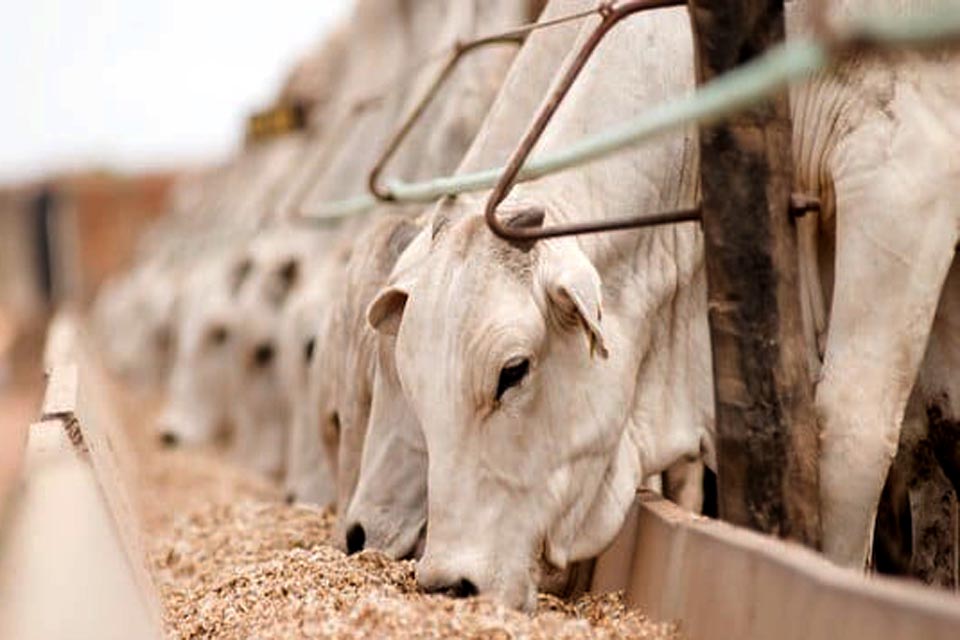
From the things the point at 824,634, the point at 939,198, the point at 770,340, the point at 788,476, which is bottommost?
the point at 824,634

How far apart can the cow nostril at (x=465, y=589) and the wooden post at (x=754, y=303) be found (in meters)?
0.64

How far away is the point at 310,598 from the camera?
5137 mm

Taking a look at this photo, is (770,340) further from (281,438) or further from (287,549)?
(281,438)

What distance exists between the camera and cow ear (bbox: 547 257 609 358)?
5375mm

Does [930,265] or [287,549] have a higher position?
[930,265]

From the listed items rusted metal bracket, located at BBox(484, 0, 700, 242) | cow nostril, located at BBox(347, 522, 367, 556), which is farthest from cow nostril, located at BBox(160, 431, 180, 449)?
rusted metal bracket, located at BBox(484, 0, 700, 242)

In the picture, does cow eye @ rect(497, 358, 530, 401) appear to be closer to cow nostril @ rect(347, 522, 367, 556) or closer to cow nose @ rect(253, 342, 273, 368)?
cow nostril @ rect(347, 522, 367, 556)

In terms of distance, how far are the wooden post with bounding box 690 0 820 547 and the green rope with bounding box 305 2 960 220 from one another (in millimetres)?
129

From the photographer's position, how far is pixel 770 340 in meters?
5.10

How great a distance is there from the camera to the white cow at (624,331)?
5.39m

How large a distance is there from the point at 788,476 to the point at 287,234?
28.2 feet

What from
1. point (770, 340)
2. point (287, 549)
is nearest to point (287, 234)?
point (287, 549)

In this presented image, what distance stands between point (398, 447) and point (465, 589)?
1.09 metres

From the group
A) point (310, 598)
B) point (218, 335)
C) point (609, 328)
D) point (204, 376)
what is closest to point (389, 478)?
point (609, 328)
